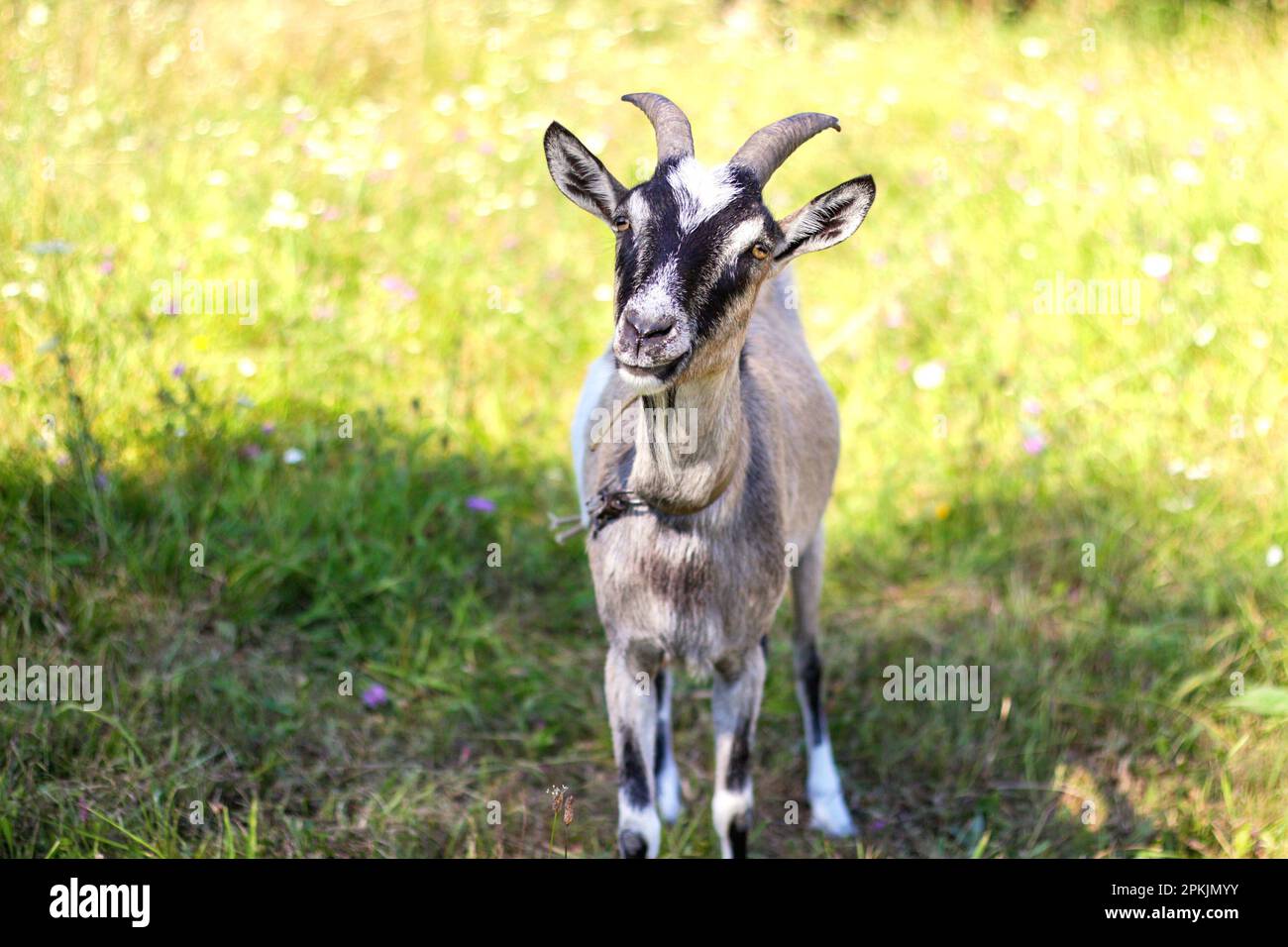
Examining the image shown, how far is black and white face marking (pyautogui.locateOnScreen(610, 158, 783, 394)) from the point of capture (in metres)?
2.66

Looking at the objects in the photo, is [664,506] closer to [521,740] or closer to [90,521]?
[521,740]

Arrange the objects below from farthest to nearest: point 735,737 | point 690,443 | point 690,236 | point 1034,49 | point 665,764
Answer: point 1034,49 < point 665,764 < point 735,737 < point 690,443 < point 690,236

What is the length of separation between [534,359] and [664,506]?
8.84ft

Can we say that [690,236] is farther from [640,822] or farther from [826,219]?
[640,822]

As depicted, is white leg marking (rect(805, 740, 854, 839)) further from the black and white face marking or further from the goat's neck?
the black and white face marking

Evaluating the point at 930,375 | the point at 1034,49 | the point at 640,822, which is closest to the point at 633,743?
the point at 640,822

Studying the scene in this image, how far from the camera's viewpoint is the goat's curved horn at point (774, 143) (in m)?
2.97

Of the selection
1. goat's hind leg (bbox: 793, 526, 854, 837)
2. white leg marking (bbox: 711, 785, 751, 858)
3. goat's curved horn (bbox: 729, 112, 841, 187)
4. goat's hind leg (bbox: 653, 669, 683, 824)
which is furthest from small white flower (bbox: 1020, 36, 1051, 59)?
white leg marking (bbox: 711, 785, 751, 858)

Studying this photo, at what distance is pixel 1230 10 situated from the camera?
355 inches

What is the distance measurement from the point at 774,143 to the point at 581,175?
48 centimetres

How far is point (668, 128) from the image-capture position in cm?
308

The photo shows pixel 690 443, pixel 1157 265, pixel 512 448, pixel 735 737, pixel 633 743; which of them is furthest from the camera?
pixel 1157 265

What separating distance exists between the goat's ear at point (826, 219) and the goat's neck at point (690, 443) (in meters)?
0.33
